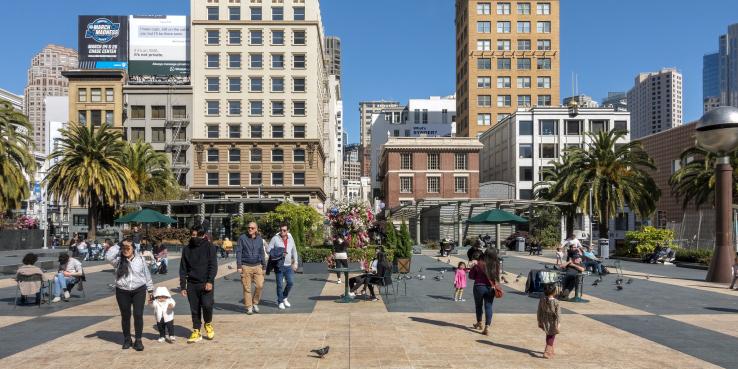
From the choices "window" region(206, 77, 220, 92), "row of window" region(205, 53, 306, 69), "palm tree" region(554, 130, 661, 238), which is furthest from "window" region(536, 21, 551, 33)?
"palm tree" region(554, 130, 661, 238)

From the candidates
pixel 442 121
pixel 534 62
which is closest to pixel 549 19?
pixel 534 62

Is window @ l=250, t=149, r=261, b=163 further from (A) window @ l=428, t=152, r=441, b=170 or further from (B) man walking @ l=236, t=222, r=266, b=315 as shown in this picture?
(B) man walking @ l=236, t=222, r=266, b=315

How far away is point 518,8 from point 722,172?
66.1 meters

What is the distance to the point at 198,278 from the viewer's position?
10102 millimetres

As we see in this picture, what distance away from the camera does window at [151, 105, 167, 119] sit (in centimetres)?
7081

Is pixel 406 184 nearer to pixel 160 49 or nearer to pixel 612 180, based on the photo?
pixel 612 180

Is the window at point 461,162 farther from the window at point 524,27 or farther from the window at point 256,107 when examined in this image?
the window at point 256,107

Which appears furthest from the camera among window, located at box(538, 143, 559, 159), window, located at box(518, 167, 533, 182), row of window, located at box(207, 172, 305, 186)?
window, located at box(518, 167, 533, 182)

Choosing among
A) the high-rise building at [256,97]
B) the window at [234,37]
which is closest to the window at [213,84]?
the high-rise building at [256,97]

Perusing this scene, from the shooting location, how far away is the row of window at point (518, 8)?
83562mm

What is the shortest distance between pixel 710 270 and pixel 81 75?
230 ft

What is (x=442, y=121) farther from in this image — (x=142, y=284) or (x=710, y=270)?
(x=142, y=284)

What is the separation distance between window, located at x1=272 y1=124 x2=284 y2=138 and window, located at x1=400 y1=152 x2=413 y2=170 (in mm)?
15199

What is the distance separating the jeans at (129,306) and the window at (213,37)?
65.0 meters
